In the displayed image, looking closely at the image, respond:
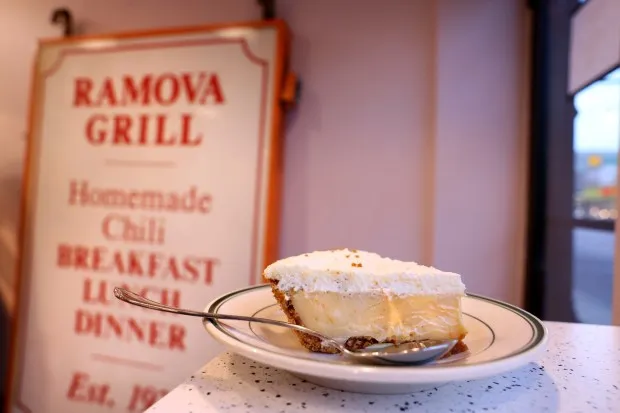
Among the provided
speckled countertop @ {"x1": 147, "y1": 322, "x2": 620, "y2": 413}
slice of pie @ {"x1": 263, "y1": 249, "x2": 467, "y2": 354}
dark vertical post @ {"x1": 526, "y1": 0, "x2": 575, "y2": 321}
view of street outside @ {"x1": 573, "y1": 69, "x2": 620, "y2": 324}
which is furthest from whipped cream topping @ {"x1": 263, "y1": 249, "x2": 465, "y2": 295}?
dark vertical post @ {"x1": 526, "y1": 0, "x2": 575, "y2": 321}

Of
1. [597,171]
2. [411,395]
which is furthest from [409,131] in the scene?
[411,395]

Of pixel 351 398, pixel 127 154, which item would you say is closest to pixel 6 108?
pixel 127 154

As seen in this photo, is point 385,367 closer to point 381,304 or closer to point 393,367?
point 393,367

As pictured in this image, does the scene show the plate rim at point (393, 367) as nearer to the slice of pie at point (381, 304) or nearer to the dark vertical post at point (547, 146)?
the slice of pie at point (381, 304)

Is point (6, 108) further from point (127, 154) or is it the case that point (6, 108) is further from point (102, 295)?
point (102, 295)

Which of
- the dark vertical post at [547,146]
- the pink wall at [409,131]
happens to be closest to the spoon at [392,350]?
the pink wall at [409,131]
